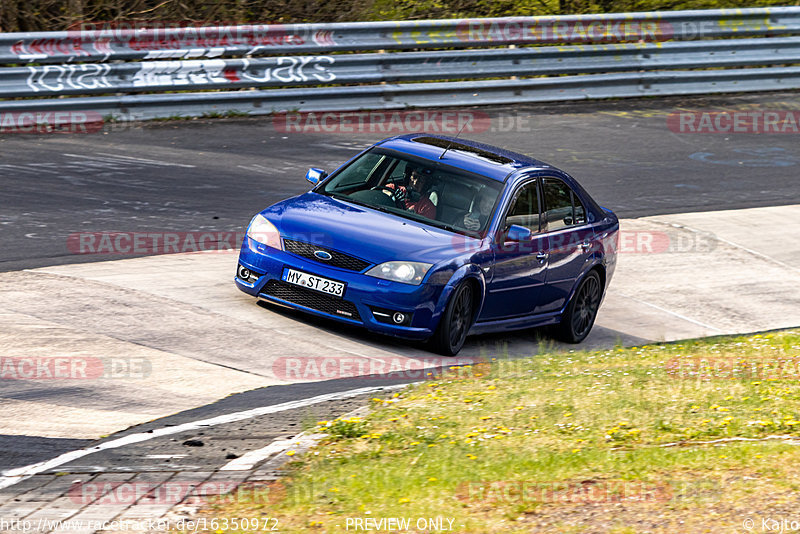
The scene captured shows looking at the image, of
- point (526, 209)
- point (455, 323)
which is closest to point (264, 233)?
point (455, 323)

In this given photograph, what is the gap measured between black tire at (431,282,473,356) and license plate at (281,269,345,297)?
0.88 m

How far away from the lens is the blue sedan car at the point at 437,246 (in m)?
9.09

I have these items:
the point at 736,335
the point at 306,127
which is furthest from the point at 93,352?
the point at 306,127

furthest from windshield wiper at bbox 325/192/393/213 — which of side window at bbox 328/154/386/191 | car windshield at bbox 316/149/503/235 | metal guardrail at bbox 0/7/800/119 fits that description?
metal guardrail at bbox 0/7/800/119

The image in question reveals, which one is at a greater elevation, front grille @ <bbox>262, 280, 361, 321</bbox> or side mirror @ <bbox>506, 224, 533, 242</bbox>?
side mirror @ <bbox>506, 224, 533, 242</bbox>

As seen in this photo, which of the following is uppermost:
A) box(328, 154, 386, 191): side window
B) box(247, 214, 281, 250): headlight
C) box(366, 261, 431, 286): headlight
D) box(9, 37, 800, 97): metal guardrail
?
box(9, 37, 800, 97): metal guardrail

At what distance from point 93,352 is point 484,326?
341cm

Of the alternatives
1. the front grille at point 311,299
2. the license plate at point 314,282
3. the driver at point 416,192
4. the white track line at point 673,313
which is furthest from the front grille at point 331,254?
the white track line at point 673,313

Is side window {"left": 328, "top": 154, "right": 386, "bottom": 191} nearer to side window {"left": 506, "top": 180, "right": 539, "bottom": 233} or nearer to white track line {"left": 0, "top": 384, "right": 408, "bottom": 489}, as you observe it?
side window {"left": 506, "top": 180, "right": 539, "bottom": 233}

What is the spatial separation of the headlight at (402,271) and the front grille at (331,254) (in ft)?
0.35

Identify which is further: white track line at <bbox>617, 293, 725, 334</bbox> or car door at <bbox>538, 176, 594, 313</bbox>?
white track line at <bbox>617, 293, 725, 334</bbox>

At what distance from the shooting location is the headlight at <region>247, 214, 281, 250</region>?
372 inches

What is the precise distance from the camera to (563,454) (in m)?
6.30

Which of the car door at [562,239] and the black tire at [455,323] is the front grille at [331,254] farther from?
the car door at [562,239]
